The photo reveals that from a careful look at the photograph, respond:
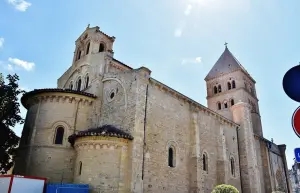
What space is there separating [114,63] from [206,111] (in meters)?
9.61

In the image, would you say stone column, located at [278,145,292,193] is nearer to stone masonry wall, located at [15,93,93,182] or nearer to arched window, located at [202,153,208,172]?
arched window, located at [202,153,208,172]

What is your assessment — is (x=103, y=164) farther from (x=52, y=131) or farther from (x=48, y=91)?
(x=48, y=91)

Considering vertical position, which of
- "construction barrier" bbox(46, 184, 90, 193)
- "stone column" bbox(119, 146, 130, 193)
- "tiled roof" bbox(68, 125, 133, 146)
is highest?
"tiled roof" bbox(68, 125, 133, 146)

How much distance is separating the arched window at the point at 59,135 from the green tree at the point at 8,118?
2.86 meters

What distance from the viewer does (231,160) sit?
82.1 feet

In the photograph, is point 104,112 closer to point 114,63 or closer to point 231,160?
point 114,63

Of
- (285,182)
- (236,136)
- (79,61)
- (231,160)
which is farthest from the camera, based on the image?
(285,182)

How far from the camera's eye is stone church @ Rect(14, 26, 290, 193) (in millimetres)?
15750

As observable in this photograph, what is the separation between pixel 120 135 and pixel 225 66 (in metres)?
26.3

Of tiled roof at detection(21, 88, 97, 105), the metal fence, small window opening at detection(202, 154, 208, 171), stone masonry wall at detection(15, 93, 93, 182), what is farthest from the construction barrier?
small window opening at detection(202, 154, 208, 171)

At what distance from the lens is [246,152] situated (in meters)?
26.1

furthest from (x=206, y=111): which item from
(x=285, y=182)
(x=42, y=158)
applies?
(x=285, y=182)

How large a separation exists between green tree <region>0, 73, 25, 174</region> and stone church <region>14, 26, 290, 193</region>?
748 mm

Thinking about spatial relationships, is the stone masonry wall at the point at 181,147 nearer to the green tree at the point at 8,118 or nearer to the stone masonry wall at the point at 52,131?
the stone masonry wall at the point at 52,131
